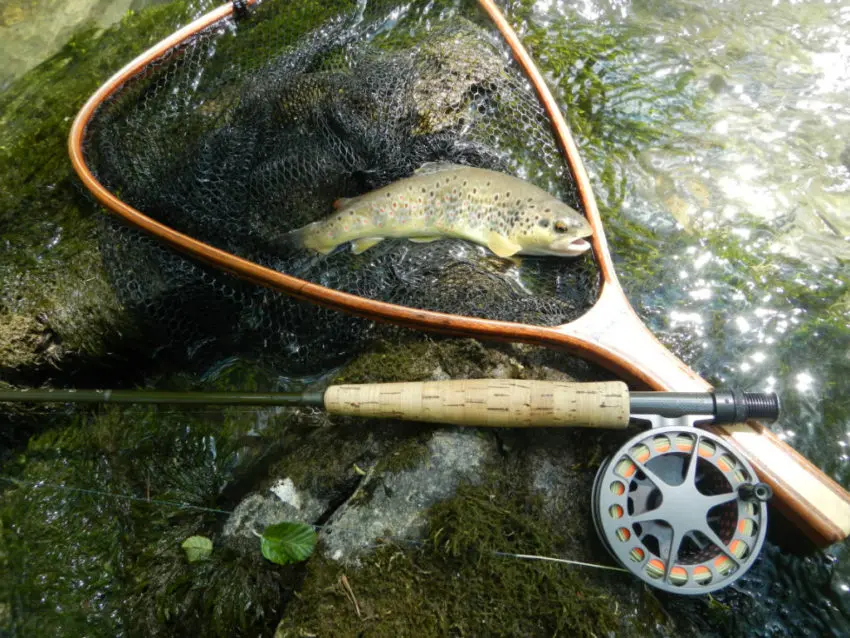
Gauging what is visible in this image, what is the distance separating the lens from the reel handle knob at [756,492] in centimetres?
199

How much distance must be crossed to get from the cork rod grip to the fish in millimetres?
937

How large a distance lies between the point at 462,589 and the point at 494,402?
27.8 inches

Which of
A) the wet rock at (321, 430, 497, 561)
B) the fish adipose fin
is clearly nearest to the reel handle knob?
the wet rock at (321, 430, 497, 561)

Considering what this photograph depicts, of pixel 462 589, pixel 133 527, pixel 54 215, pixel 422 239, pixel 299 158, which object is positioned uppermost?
pixel 54 215

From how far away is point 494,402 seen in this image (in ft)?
7.14

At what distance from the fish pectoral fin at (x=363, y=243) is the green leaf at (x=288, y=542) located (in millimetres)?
1401

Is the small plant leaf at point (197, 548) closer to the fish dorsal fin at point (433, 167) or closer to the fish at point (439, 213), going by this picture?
the fish at point (439, 213)

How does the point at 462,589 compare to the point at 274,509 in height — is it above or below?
below

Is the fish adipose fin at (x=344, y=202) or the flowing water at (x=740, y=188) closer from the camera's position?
the flowing water at (x=740, y=188)

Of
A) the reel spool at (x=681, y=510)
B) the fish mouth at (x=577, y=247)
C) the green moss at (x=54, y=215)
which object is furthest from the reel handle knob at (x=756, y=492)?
the green moss at (x=54, y=215)

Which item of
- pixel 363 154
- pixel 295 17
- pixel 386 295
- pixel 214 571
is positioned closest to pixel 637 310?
pixel 386 295

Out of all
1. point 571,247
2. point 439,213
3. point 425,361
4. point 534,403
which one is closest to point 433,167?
point 439,213

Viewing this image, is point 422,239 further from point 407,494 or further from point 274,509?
point 274,509

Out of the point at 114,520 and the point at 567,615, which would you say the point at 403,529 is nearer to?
the point at 567,615
